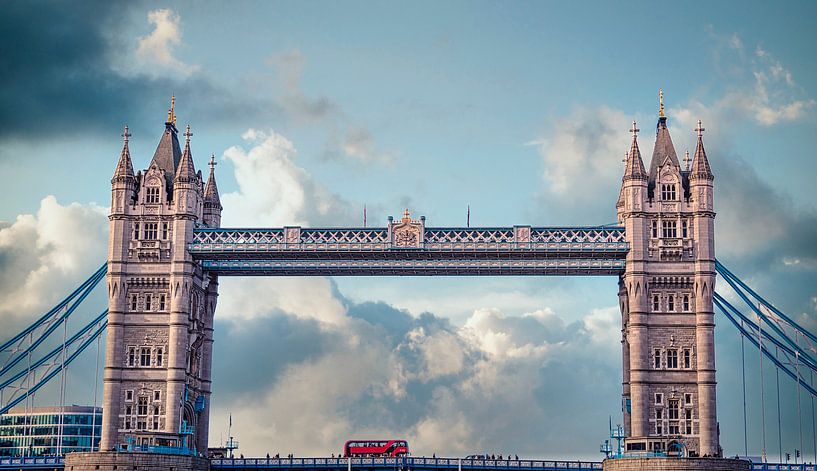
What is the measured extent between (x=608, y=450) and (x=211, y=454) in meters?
38.2

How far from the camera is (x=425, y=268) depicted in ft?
392

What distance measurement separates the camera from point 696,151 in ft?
389

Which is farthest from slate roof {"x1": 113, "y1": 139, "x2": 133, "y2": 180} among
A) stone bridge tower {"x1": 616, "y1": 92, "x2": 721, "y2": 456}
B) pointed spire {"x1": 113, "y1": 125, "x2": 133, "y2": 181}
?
stone bridge tower {"x1": 616, "y1": 92, "x2": 721, "y2": 456}

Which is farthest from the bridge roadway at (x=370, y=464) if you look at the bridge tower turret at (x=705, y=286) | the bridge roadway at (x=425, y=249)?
the bridge roadway at (x=425, y=249)

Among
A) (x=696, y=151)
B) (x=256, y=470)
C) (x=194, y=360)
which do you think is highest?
(x=696, y=151)

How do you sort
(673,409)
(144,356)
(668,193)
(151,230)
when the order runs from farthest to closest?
(151,230)
(144,356)
(668,193)
(673,409)

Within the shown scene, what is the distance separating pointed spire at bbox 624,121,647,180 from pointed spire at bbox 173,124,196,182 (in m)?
39.5

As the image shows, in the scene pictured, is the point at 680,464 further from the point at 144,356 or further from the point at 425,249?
the point at 144,356

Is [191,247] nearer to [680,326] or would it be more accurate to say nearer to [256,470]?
[256,470]

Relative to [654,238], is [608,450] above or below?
below

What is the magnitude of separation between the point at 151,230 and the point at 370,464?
29.2m

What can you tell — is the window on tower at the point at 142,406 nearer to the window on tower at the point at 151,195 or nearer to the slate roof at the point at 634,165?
the window on tower at the point at 151,195

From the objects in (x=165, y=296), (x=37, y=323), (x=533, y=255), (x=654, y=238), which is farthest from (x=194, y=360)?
(x=654, y=238)

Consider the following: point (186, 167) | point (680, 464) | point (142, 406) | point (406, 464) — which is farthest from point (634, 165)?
point (142, 406)
